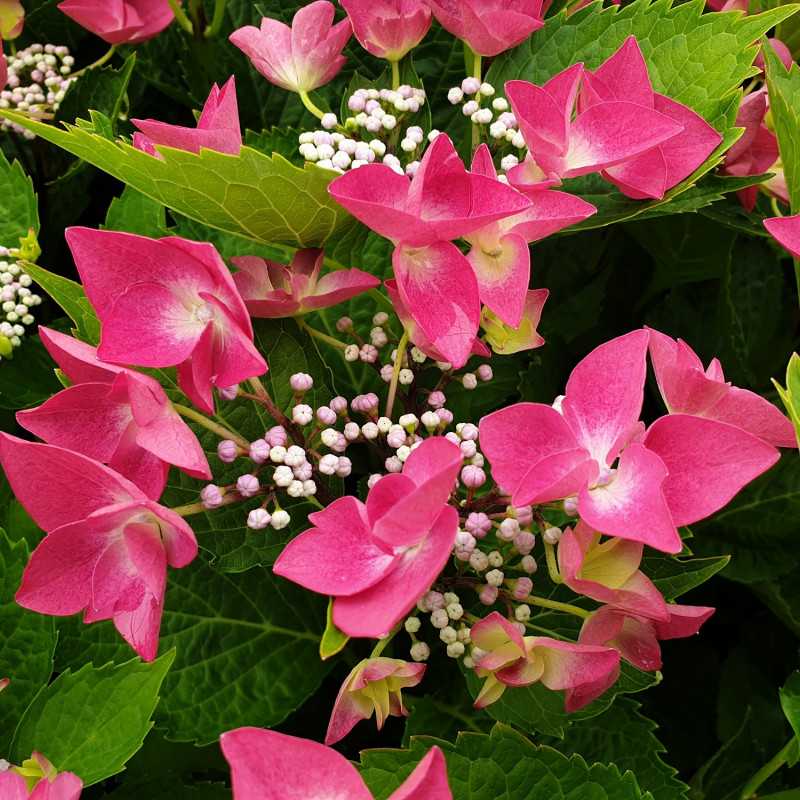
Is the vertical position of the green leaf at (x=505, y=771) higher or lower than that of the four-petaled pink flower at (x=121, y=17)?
lower

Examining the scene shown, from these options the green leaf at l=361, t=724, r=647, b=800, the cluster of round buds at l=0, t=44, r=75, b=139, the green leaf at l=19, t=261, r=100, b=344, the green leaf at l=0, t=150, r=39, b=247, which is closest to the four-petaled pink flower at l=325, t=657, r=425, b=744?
the green leaf at l=361, t=724, r=647, b=800

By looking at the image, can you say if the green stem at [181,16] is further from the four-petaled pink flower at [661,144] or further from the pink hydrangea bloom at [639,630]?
the pink hydrangea bloom at [639,630]

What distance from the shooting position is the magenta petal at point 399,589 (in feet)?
1.47

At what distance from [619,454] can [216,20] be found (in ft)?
1.80

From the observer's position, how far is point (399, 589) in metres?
0.46

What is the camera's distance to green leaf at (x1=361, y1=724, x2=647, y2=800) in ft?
1.86

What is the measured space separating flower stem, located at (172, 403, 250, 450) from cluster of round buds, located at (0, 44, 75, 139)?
1.45 ft

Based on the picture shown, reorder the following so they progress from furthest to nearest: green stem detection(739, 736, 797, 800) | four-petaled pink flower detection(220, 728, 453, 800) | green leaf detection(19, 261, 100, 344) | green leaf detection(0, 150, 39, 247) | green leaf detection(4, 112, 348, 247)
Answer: green leaf detection(0, 150, 39, 247), green stem detection(739, 736, 797, 800), green leaf detection(19, 261, 100, 344), green leaf detection(4, 112, 348, 247), four-petaled pink flower detection(220, 728, 453, 800)

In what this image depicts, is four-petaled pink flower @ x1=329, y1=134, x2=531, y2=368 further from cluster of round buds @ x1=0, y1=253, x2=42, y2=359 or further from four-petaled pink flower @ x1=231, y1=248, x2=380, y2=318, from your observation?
cluster of round buds @ x1=0, y1=253, x2=42, y2=359

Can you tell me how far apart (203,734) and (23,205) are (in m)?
0.43

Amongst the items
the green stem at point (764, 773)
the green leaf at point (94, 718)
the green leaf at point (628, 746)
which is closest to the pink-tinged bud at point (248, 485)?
the green leaf at point (94, 718)

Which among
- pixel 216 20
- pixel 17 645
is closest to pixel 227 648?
pixel 17 645

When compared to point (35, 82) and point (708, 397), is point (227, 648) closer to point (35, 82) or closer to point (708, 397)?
point (708, 397)

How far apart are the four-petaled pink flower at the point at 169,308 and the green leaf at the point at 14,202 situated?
1.15 ft
